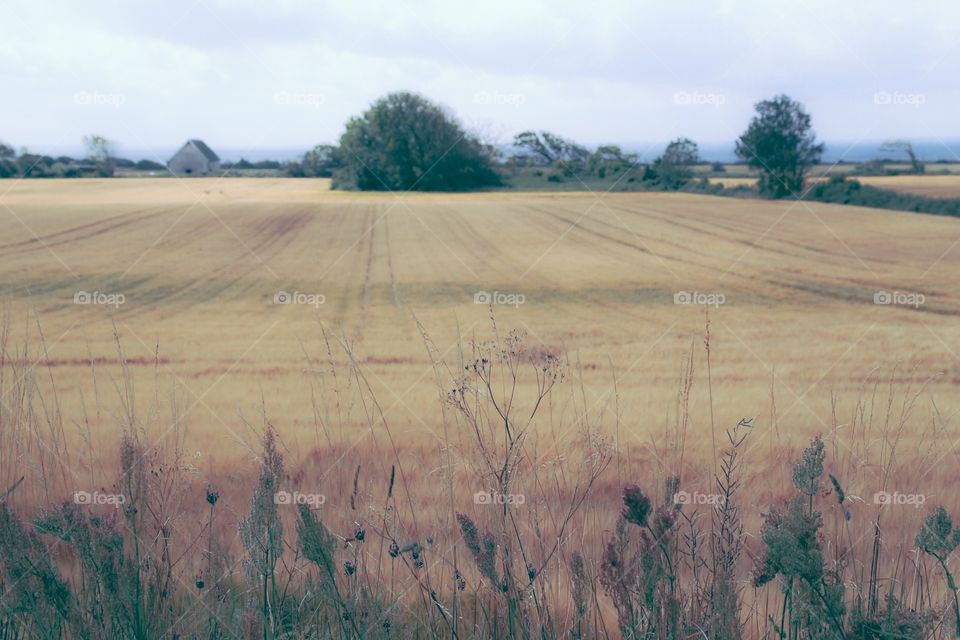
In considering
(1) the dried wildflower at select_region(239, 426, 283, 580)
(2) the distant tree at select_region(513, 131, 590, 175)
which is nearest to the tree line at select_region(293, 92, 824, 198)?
(2) the distant tree at select_region(513, 131, 590, 175)

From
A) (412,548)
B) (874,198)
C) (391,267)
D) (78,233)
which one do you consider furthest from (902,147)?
(78,233)

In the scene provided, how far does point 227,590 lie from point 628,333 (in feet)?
9.99

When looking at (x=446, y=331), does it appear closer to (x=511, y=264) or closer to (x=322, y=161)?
(x=511, y=264)

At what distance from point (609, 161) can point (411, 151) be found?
147cm

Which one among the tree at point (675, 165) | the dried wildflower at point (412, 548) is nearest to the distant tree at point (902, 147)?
the tree at point (675, 165)

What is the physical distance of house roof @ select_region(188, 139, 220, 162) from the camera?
541 centimetres

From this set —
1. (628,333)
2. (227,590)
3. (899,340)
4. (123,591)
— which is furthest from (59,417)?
(899,340)

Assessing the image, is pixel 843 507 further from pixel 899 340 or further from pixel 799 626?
pixel 899 340

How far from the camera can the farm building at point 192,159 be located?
5449mm

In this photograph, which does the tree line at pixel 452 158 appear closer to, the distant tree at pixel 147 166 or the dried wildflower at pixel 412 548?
the distant tree at pixel 147 166

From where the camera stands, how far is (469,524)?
208cm

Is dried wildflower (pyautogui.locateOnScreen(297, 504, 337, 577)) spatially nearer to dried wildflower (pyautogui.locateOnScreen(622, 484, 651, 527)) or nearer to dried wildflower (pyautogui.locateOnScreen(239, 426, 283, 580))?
dried wildflower (pyautogui.locateOnScreen(239, 426, 283, 580))

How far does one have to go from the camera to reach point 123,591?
2.37 metres

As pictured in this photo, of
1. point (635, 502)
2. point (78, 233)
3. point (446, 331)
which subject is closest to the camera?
point (635, 502)
